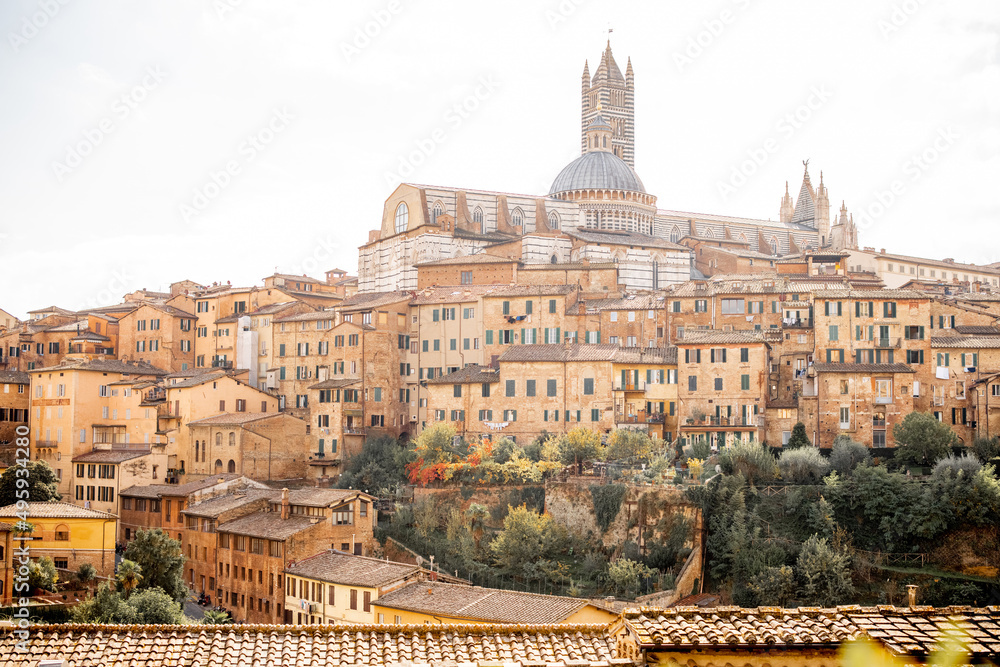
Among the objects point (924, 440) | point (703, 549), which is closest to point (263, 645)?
point (703, 549)

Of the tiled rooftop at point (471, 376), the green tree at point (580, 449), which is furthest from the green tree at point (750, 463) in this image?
the tiled rooftop at point (471, 376)

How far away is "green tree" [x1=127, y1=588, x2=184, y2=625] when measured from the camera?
3212 cm

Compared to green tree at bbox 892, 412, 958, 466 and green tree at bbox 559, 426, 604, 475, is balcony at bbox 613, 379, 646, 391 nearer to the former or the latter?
green tree at bbox 559, 426, 604, 475

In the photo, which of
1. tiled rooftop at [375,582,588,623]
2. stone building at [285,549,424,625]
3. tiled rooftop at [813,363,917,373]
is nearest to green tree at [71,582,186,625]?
stone building at [285,549,424,625]

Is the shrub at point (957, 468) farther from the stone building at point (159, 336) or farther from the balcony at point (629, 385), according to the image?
the stone building at point (159, 336)

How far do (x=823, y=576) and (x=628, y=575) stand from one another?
658cm

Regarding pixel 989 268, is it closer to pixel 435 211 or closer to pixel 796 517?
pixel 435 211

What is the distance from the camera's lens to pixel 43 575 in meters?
34.9

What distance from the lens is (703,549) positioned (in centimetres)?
4000

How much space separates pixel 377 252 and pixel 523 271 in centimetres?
1468

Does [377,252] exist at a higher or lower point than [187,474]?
higher

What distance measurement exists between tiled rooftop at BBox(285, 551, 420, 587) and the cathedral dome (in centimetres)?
4241

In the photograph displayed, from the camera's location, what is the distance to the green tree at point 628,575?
3750 cm

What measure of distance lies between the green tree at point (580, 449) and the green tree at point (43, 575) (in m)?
20.1
